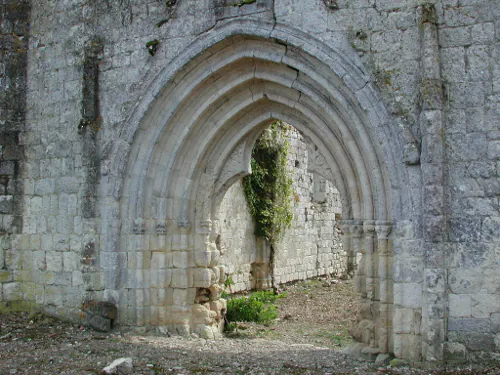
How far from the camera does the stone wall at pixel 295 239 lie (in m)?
11.2

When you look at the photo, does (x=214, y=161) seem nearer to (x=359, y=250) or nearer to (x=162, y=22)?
(x=162, y=22)

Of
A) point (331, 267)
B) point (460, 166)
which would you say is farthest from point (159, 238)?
point (331, 267)

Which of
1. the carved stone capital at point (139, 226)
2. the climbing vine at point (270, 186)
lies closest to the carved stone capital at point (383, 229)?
the carved stone capital at point (139, 226)

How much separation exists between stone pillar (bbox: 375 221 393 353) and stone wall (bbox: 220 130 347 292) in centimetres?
509

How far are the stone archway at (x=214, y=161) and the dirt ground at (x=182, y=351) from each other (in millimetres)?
459

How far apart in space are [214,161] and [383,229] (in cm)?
255

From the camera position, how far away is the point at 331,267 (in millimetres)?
15156

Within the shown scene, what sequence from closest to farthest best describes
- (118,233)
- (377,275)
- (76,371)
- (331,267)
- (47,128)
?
(76,371)
(377,275)
(118,233)
(47,128)
(331,267)

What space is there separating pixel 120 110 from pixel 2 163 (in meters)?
1.99

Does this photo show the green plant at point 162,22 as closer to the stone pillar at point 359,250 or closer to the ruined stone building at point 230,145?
the ruined stone building at point 230,145

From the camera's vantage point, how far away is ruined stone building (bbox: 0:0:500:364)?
17.6 ft

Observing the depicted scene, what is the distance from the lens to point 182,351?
6105mm

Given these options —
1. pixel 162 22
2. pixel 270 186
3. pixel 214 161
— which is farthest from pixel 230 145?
pixel 270 186

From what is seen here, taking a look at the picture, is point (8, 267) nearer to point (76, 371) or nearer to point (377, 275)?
point (76, 371)
